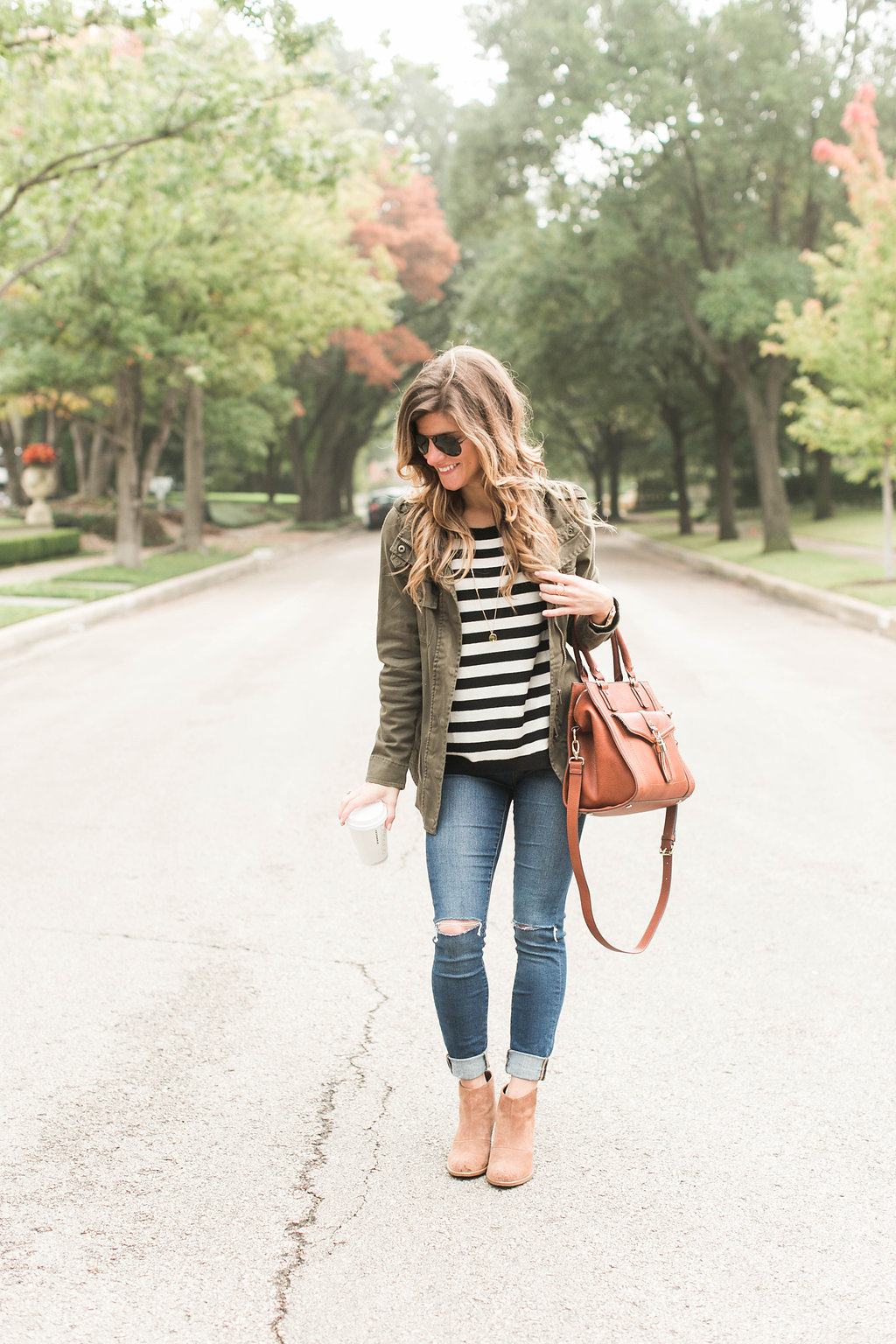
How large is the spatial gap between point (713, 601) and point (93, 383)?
36.6 ft

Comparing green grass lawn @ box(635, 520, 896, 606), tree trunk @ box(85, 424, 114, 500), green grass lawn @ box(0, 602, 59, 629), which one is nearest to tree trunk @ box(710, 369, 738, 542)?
green grass lawn @ box(635, 520, 896, 606)

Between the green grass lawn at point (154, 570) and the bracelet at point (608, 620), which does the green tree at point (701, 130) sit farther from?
the bracelet at point (608, 620)

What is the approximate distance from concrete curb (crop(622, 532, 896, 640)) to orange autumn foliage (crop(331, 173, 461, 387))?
533 inches

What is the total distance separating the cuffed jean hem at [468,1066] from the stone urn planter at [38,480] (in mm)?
30585

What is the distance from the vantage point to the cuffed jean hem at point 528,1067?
9.75ft

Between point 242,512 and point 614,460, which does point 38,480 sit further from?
point 614,460

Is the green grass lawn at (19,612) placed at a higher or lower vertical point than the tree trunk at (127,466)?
lower

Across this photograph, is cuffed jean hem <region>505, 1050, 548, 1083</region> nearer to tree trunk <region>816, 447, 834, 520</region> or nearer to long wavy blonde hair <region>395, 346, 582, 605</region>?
long wavy blonde hair <region>395, 346, 582, 605</region>

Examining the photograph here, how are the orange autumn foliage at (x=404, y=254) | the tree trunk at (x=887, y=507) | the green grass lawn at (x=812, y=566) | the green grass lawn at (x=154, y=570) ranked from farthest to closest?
the orange autumn foliage at (x=404, y=254) < the green grass lawn at (x=154, y=570) < the tree trunk at (x=887, y=507) < the green grass lawn at (x=812, y=566)

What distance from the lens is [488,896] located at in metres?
2.85

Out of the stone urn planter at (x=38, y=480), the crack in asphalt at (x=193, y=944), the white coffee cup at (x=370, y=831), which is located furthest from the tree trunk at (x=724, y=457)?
the white coffee cup at (x=370, y=831)

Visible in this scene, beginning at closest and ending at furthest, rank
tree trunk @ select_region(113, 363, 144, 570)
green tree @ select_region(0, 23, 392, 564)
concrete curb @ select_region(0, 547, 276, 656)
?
1. concrete curb @ select_region(0, 547, 276, 656)
2. green tree @ select_region(0, 23, 392, 564)
3. tree trunk @ select_region(113, 363, 144, 570)

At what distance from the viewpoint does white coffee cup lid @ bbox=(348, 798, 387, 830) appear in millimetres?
2830

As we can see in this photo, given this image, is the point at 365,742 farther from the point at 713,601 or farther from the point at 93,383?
the point at 93,383
